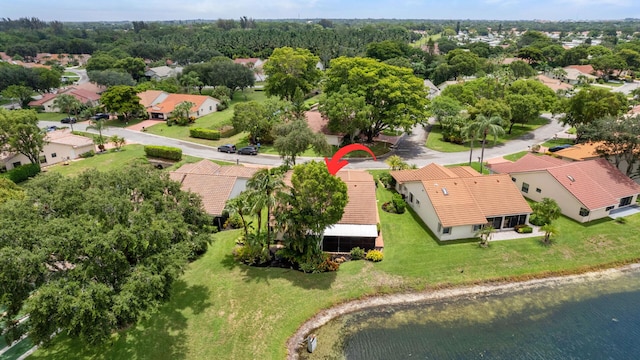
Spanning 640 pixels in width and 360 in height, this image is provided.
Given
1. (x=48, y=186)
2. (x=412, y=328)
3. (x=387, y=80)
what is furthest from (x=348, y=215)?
(x=387, y=80)

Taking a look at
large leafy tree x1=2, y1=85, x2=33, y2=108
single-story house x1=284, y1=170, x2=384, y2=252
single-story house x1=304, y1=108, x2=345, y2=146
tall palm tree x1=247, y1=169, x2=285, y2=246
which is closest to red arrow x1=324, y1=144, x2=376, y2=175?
single-story house x1=304, y1=108, x2=345, y2=146

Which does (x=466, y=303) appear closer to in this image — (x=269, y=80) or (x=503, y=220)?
(x=503, y=220)

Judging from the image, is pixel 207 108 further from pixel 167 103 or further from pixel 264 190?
pixel 264 190

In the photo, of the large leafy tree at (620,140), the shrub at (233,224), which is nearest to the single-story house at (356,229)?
the shrub at (233,224)

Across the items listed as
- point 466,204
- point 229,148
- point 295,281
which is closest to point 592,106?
point 466,204

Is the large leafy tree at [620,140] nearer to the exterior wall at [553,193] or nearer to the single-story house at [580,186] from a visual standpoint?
the single-story house at [580,186]

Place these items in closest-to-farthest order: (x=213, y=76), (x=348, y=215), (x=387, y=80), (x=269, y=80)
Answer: (x=348, y=215), (x=387, y=80), (x=269, y=80), (x=213, y=76)
